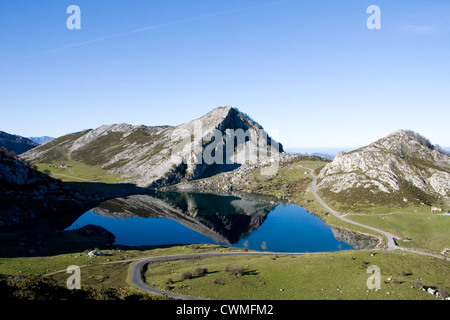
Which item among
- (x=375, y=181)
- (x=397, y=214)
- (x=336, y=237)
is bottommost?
(x=336, y=237)

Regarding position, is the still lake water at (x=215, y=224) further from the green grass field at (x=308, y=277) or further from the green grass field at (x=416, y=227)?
the green grass field at (x=308, y=277)

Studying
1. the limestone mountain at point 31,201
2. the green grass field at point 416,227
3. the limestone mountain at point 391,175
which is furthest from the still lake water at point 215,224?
the limestone mountain at point 391,175

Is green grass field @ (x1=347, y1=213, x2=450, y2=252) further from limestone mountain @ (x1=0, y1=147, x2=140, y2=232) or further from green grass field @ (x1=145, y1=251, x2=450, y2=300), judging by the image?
limestone mountain @ (x1=0, y1=147, x2=140, y2=232)

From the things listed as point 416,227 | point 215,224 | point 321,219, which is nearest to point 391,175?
point 416,227

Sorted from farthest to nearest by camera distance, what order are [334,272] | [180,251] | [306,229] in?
[306,229]
[180,251]
[334,272]
